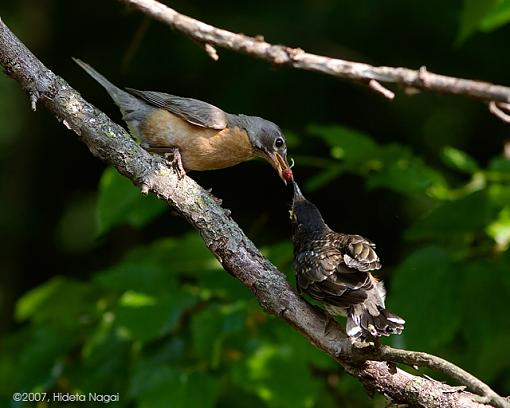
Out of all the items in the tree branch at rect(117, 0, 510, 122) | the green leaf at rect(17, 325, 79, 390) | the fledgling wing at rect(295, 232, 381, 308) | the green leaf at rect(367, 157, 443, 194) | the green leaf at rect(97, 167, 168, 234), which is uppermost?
the tree branch at rect(117, 0, 510, 122)

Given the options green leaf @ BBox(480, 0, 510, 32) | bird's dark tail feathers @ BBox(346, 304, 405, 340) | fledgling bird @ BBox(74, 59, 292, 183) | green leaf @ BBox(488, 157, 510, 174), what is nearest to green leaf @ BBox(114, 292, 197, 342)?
fledgling bird @ BBox(74, 59, 292, 183)


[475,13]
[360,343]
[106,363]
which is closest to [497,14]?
[475,13]

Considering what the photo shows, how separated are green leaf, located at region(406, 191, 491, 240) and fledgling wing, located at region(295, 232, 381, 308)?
92cm

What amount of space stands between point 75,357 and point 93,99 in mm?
3533

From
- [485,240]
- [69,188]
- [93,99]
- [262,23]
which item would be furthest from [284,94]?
[485,240]

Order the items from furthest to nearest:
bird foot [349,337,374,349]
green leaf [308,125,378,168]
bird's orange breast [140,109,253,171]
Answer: green leaf [308,125,378,168], bird's orange breast [140,109,253,171], bird foot [349,337,374,349]

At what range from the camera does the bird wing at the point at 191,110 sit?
15.6ft

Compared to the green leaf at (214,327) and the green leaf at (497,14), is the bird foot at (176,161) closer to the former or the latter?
the green leaf at (214,327)

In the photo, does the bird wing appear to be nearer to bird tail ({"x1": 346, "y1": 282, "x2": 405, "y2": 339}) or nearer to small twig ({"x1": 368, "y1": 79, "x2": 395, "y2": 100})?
small twig ({"x1": 368, "y1": 79, "x2": 395, "y2": 100})

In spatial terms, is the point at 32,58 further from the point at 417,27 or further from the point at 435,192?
the point at 417,27

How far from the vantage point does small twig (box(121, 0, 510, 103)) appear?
384cm

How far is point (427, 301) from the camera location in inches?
181

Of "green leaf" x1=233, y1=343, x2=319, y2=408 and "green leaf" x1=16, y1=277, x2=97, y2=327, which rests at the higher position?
"green leaf" x1=233, y1=343, x2=319, y2=408

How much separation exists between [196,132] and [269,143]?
18.1 inches
